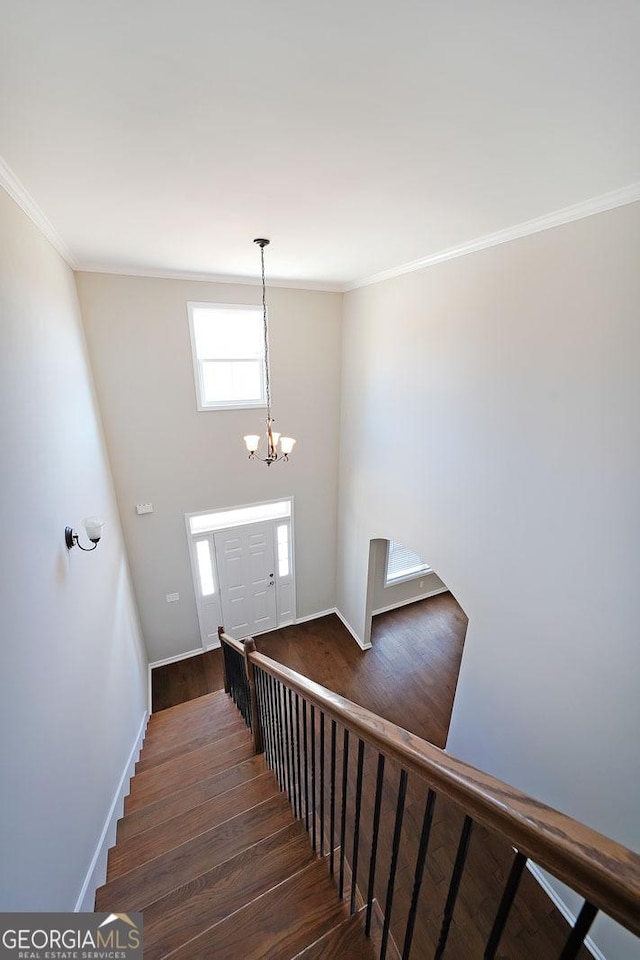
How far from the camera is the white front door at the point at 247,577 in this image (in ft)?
17.6

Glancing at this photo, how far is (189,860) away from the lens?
1.95m

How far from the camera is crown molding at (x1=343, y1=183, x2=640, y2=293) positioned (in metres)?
2.08

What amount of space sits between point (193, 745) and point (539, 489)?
11.2ft

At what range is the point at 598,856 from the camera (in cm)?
63

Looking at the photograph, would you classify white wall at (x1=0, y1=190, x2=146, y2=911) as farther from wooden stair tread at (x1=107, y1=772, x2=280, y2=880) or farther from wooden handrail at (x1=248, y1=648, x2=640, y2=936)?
wooden handrail at (x1=248, y1=648, x2=640, y2=936)

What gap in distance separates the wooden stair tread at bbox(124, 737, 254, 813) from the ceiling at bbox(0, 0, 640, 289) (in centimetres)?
369

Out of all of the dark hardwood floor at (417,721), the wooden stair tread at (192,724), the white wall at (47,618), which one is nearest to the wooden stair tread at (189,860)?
the white wall at (47,618)

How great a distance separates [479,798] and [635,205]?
2786 millimetres

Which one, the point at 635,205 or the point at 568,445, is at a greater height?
the point at 635,205

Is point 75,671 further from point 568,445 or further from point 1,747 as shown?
point 568,445

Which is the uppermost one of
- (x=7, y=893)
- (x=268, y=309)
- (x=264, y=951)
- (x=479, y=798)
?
(x=268, y=309)

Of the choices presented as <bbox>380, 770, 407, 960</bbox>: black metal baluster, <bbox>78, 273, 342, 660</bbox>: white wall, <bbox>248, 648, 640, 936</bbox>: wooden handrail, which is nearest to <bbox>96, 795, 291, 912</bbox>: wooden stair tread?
<bbox>380, 770, 407, 960</bbox>: black metal baluster

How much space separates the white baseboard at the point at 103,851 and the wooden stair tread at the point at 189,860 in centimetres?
8

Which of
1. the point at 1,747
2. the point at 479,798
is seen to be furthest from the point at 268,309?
the point at 479,798
